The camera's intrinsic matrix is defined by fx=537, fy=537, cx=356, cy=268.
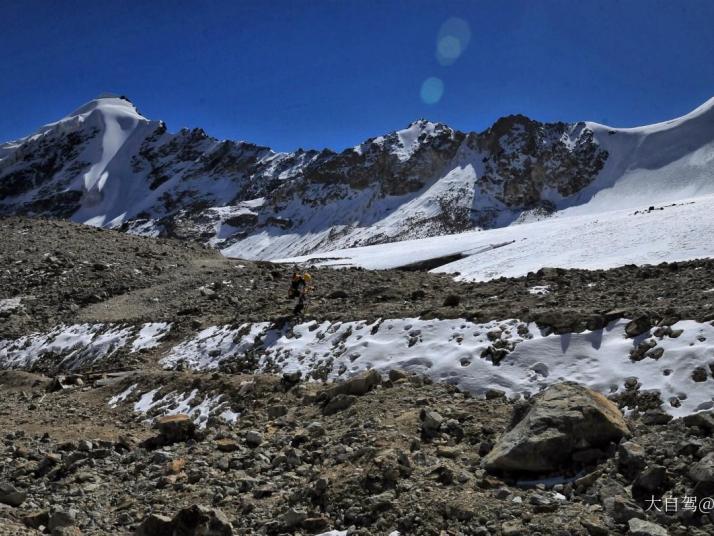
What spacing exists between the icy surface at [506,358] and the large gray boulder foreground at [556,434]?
4.51 feet

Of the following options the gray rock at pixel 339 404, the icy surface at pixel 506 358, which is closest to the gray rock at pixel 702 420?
the icy surface at pixel 506 358

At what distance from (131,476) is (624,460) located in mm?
7409

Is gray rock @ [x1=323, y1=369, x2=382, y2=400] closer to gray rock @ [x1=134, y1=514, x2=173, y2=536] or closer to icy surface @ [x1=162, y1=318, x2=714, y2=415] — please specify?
icy surface @ [x1=162, y1=318, x2=714, y2=415]

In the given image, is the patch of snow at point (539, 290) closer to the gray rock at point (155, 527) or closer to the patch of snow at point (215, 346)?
the patch of snow at point (215, 346)

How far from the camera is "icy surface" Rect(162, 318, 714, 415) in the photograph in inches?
341

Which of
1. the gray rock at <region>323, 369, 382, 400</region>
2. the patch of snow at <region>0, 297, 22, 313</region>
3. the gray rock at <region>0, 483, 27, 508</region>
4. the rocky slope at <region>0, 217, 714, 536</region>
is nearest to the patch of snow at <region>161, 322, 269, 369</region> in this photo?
the rocky slope at <region>0, 217, 714, 536</region>

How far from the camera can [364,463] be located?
7773mm

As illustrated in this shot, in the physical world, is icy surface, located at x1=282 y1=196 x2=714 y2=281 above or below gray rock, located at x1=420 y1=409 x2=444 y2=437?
above

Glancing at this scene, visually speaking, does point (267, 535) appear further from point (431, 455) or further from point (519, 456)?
point (519, 456)

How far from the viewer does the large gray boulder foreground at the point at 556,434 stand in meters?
7.06

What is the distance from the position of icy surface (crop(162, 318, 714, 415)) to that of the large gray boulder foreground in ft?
4.51

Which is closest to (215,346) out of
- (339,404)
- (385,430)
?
(339,404)

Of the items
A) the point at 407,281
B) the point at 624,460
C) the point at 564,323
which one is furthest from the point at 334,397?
the point at 407,281

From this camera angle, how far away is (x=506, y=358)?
35.0 feet
